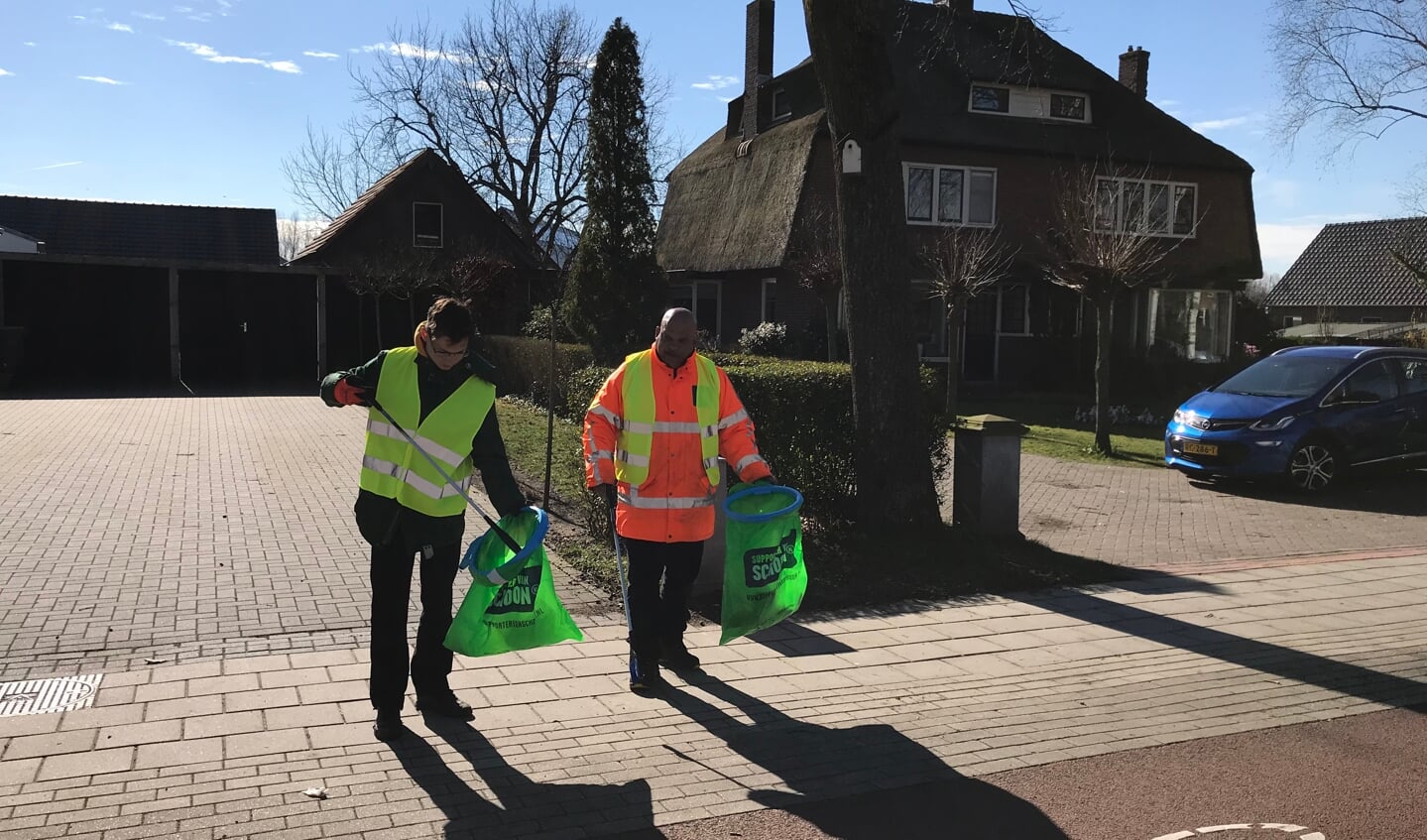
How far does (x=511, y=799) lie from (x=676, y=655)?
166 cm

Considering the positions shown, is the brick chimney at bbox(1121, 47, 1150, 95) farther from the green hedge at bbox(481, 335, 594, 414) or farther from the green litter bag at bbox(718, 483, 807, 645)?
the green litter bag at bbox(718, 483, 807, 645)

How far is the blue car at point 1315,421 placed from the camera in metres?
12.3

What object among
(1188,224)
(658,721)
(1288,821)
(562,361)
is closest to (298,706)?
(658,721)

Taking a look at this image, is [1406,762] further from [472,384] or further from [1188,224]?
[1188,224]

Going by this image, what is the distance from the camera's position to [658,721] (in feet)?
16.5

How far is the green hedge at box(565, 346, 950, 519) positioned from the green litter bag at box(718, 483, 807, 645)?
116 inches

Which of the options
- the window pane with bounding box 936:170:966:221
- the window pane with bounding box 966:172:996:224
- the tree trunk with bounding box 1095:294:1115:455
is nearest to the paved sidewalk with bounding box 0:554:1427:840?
the tree trunk with bounding box 1095:294:1115:455

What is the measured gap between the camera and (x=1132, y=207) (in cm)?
2188

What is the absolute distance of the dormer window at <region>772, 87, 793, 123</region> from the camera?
2672 cm

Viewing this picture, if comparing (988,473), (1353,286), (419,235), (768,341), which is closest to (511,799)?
(988,473)

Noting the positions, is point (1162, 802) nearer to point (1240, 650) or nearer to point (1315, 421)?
point (1240, 650)

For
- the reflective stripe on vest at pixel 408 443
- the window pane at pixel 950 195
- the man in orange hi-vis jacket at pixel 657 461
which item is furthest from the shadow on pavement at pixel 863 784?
the window pane at pixel 950 195

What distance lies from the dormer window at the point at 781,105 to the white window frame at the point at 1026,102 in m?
4.23

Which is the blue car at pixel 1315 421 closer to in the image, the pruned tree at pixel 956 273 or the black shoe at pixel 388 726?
the pruned tree at pixel 956 273
